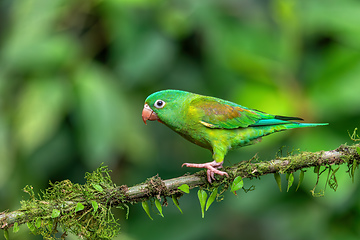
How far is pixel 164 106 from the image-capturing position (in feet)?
11.5

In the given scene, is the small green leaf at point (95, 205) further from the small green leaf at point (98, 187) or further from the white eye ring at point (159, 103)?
the white eye ring at point (159, 103)

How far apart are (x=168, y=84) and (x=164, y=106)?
248 centimetres

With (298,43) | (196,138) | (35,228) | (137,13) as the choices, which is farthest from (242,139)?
(137,13)

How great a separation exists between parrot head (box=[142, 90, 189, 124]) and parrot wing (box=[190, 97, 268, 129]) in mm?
145

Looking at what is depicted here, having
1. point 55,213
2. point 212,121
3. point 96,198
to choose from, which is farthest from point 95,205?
point 212,121

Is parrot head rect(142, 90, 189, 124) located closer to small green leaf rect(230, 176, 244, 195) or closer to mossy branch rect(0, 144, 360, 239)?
mossy branch rect(0, 144, 360, 239)

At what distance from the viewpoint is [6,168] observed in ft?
17.5

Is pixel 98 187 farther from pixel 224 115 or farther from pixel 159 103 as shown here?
pixel 224 115

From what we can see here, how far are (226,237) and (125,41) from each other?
3.16 m

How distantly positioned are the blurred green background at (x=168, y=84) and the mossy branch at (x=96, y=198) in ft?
7.23

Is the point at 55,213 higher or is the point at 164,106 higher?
the point at 164,106

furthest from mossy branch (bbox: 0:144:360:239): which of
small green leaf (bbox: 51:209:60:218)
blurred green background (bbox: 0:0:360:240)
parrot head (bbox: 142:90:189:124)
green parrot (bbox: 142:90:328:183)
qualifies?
blurred green background (bbox: 0:0:360:240)

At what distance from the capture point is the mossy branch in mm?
2590

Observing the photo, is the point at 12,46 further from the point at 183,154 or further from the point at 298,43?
the point at 298,43
